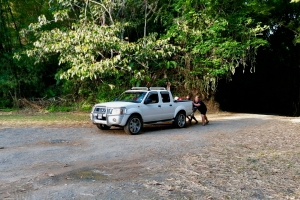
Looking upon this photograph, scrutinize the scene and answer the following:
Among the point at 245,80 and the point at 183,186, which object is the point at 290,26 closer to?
the point at 245,80

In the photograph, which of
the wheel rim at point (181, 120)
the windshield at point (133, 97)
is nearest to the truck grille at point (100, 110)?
the windshield at point (133, 97)

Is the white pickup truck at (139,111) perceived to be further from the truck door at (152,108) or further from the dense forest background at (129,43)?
the dense forest background at (129,43)

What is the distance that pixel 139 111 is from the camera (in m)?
11.0

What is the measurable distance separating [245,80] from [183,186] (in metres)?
24.3

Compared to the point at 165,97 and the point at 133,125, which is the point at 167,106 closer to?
the point at 165,97

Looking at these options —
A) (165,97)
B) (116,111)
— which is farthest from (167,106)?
(116,111)

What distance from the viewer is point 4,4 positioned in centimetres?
1972

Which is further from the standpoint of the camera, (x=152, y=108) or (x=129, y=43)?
(x=129, y=43)

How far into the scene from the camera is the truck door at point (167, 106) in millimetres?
12227

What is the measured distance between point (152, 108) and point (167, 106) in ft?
3.04

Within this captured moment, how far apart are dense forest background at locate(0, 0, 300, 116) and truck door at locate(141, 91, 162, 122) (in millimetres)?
3954

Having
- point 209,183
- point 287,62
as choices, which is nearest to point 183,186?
point 209,183

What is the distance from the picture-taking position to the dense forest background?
1596 centimetres

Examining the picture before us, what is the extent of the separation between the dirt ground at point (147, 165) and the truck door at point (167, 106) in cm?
128
